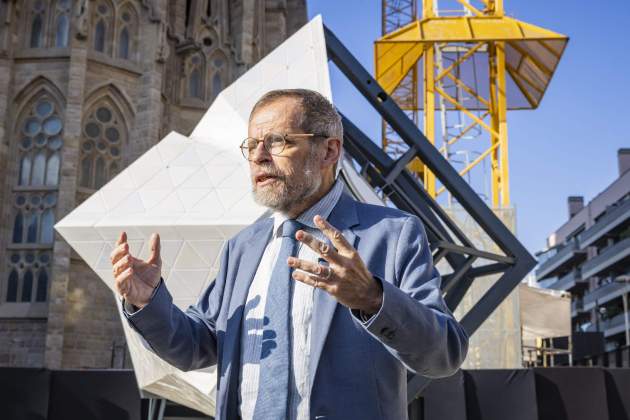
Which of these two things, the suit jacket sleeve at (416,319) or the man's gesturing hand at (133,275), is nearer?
the suit jacket sleeve at (416,319)

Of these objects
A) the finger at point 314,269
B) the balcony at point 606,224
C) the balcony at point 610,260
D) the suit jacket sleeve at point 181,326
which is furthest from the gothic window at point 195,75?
the balcony at point 606,224

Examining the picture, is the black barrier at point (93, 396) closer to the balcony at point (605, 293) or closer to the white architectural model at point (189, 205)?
the white architectural model at point (189, 205)

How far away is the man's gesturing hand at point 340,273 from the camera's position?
1.70 m

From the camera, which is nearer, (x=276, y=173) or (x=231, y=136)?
(x=276, y=173)

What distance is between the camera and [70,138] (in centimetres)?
2144

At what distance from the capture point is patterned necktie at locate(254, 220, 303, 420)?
197cm

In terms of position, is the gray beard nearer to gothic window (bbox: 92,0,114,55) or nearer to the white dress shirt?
the white dress shirt

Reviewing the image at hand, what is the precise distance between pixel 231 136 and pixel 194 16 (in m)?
18.3

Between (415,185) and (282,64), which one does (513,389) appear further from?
(282,64)

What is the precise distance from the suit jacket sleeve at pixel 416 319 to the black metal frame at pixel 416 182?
6.25 metres

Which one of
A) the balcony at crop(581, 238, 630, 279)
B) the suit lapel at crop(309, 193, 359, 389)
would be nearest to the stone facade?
the suit lapel at crop(309, 193, 359, 389)

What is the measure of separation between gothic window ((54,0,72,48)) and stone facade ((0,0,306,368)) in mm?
29

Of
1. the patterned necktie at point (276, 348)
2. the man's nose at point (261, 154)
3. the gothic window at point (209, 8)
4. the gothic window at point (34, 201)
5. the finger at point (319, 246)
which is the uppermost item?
the gothic window at point (209, 8)

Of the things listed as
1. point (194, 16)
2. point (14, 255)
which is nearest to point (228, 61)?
point (194, 16)
